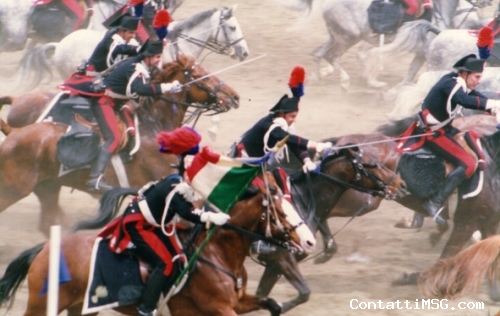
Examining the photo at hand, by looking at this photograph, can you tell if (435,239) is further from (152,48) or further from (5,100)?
(5,100)

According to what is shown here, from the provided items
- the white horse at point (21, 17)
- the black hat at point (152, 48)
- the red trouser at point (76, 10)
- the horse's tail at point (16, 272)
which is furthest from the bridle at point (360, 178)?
the red trouser at point (76, 10)

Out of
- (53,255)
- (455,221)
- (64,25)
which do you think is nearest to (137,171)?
(455,221)

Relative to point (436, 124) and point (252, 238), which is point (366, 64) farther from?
point (252, 238)

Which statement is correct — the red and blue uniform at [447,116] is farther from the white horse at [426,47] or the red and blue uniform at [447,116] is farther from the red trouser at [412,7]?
the red trouser at [412,7]

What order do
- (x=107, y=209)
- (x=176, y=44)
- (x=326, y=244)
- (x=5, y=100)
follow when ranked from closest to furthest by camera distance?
(x=107, y=209), (x=326, y=244), (x=5, y=100), (x=176, y=44)

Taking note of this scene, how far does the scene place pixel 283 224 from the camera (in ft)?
A: 23.1

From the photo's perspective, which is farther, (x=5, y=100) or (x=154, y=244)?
(x=5, y=100)

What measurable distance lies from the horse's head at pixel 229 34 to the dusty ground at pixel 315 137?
89 cm

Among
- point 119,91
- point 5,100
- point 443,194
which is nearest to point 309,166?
point 443,194

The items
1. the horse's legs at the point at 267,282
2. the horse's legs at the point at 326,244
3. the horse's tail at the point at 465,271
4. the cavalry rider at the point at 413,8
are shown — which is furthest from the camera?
the cavalry rider at the point at 413,8

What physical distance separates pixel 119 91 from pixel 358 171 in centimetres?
251

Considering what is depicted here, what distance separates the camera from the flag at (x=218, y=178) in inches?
276

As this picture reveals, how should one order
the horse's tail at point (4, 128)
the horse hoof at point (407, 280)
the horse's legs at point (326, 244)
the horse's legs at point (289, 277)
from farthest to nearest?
the horse's tail at point (4, 128), the horse hoof at point (407, 280), the horse's legs at point (326, 244), the horse's legs at point (289, 277)

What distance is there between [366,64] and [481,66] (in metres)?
5.31
